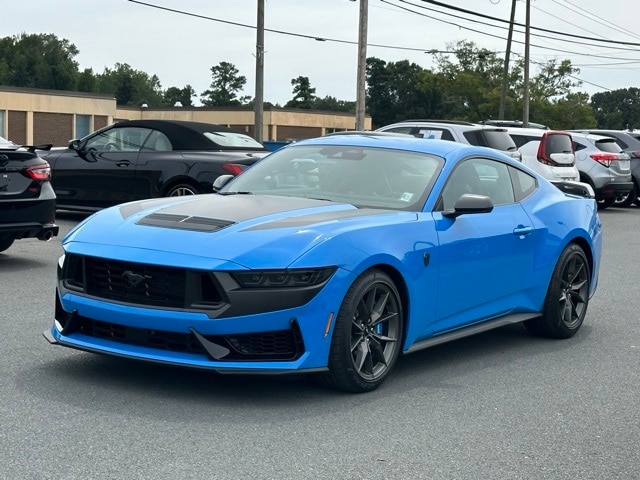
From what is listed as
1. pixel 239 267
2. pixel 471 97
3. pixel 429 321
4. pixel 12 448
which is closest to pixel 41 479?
pixel 12 448

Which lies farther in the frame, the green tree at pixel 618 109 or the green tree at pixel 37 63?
the green tree at pixel 618 109

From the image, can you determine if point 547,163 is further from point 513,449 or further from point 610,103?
point 610,103

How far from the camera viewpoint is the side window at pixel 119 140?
16.0 m

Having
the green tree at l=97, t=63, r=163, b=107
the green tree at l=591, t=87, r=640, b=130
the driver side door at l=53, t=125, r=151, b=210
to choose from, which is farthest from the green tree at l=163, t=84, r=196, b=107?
the driver side door at l=53, t=125, r=151, b=210

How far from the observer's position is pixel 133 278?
18.7 ft

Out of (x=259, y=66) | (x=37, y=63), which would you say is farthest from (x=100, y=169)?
(x=37, y=63)

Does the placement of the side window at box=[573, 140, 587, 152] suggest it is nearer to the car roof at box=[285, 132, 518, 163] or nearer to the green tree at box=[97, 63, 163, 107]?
the car roof at box=[285, 132, 518, 163]

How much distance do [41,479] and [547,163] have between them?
19248mm

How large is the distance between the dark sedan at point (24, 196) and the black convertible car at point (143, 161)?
4365 millimetres

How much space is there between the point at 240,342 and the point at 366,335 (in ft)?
2.53

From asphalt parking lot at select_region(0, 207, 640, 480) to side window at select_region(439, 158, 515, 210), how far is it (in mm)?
1062

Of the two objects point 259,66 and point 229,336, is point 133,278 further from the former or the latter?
point 259,66

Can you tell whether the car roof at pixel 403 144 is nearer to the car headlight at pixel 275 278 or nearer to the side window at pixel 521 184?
the side window at pixel 521 184

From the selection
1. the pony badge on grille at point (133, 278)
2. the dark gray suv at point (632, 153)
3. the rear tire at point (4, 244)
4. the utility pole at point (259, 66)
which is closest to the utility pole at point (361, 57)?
the utility pole at point (259, 66)
